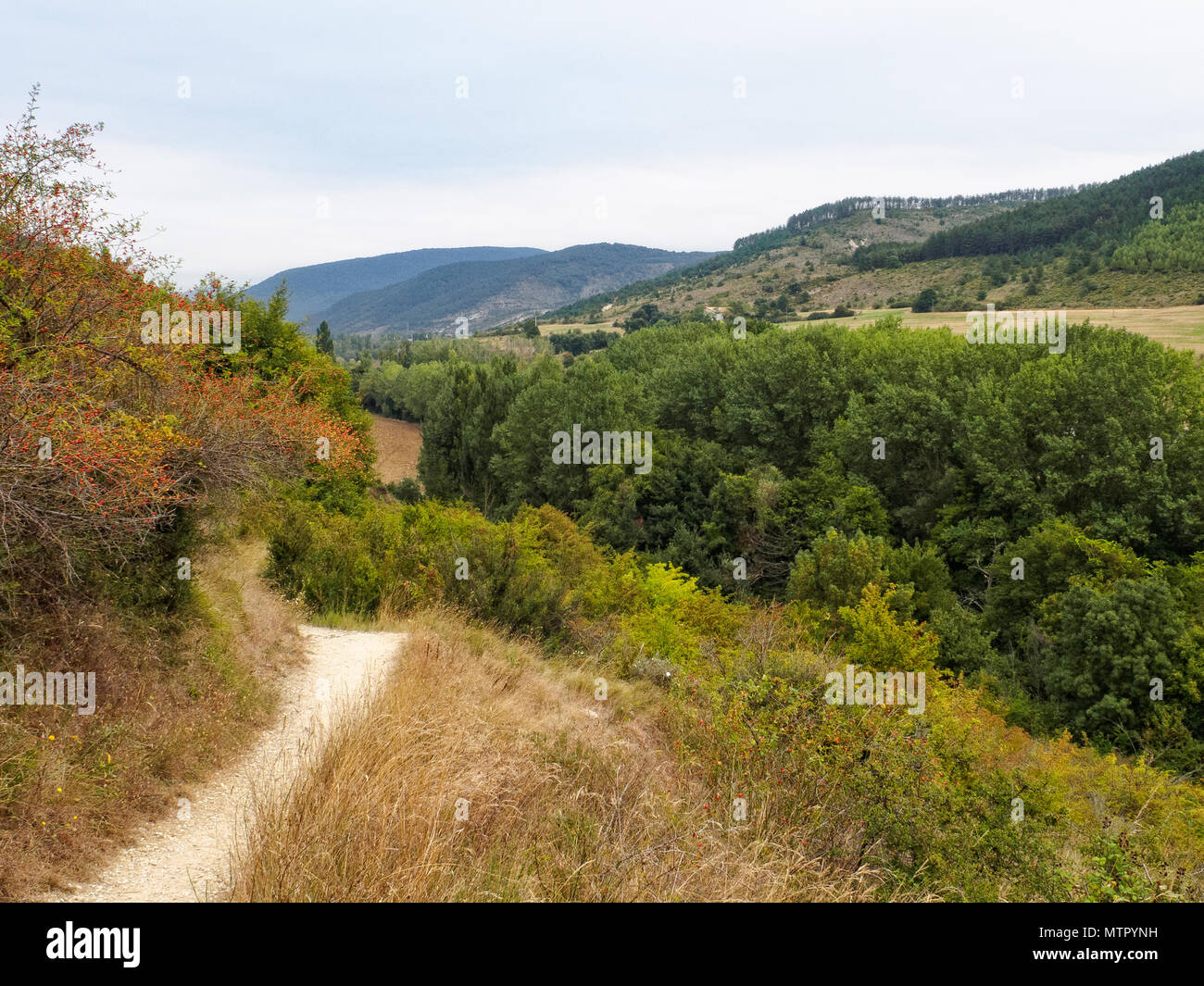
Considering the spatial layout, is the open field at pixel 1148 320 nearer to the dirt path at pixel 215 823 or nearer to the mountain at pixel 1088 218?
the mountain at pixel 1088 218

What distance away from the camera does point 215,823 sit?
19.7ft

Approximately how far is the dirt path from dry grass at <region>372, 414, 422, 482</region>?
52.2 meters

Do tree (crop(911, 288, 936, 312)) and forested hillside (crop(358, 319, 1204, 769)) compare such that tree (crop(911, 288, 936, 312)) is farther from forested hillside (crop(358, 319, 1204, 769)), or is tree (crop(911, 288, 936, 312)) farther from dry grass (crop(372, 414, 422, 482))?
dry grass (crop(372, 414, 422, 482))

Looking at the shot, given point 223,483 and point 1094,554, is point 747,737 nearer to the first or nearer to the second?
point 223,483

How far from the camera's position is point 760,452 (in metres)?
42.9

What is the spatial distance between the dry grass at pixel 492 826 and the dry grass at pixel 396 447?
55.8m

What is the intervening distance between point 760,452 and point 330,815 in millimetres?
40153

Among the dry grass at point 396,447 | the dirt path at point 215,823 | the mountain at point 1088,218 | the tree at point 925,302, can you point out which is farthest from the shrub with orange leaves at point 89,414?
the mountain at point 1088,218

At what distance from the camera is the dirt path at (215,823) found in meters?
4.81

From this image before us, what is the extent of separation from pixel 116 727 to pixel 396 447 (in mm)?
75374

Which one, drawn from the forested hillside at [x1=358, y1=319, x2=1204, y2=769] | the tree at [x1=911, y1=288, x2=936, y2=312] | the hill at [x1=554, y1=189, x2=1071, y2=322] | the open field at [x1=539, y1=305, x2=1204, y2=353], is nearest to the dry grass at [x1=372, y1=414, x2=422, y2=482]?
the forested hillside at [x1=358, y1=319, x2=1204, y2=769]

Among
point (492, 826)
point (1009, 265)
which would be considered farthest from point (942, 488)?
point (1009, 265)

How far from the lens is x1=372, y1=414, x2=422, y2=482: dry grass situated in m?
68.2
